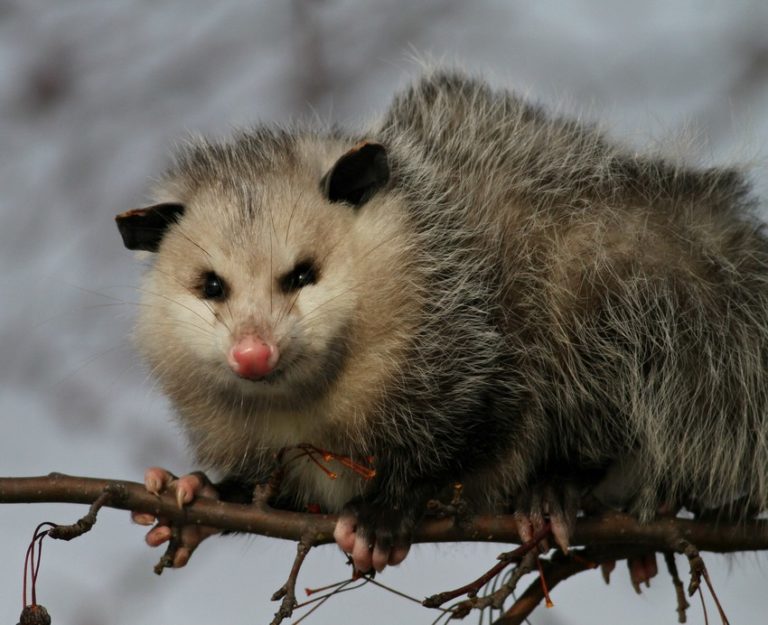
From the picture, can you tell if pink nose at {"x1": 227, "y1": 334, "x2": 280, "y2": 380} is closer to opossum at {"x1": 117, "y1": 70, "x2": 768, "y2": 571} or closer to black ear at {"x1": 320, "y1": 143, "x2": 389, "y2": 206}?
opossum at {"x1": 117, "y1": 70, "x2": 768, "y2": 571}

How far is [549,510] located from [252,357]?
96cm

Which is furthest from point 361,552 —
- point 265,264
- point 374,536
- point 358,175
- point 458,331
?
point 358,175

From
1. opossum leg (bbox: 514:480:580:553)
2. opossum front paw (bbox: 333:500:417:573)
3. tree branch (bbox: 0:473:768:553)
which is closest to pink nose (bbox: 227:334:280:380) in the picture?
tree branch (bbox: 0:473:768:553)

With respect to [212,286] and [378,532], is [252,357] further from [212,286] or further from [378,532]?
[378,532]

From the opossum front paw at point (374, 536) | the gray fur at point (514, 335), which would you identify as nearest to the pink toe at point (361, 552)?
the opossum front paw at point (374, 536)

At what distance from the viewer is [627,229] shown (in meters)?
3.25

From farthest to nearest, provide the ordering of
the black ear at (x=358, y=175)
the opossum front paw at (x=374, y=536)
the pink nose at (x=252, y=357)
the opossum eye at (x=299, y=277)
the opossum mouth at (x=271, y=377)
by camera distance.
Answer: the black ear at (x=358, y=175), the opossum front paw at (x=374, y=536), the opossum eye at (x=299, y=277), the opossum mouth at (x=271, y=377), the pink nose at (x=252, y=357)

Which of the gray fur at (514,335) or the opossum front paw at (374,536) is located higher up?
the gray fur at (514,335)

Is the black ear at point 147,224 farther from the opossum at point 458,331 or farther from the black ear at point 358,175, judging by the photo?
the black ear at point 358,175

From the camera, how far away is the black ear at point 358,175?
2.95 meters

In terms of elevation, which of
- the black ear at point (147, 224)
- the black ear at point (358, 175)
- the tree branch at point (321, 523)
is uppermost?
the black ear at point (358, 175)

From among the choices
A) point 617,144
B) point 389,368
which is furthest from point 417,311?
point 617,144

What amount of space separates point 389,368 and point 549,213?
697 mm

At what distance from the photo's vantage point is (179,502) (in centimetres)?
284
